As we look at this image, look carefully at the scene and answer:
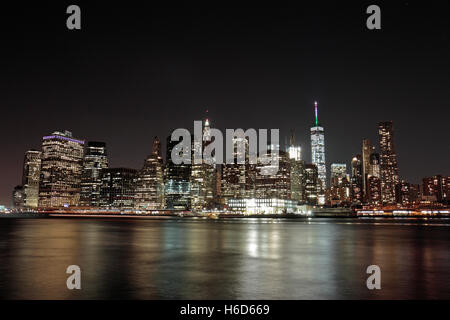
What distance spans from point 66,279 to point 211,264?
966 cm

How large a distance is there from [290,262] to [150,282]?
11496mm
